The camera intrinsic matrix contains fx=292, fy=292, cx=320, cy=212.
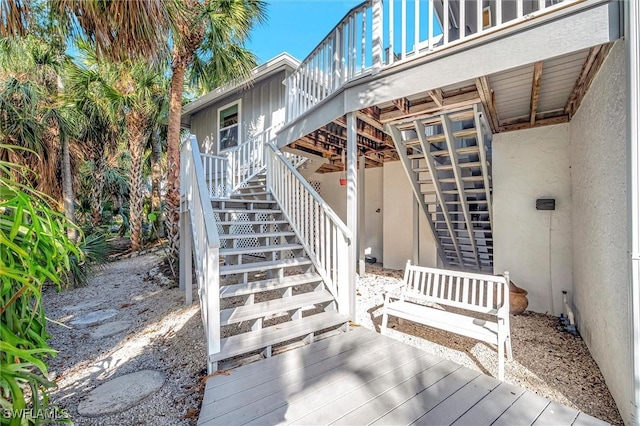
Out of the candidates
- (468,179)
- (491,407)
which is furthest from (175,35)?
(491,407)

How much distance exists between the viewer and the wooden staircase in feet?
13.5

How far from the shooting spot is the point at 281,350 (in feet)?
9.86

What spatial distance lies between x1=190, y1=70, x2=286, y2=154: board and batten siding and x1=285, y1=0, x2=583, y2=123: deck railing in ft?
9.32

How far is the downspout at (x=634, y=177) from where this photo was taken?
76.5 inches

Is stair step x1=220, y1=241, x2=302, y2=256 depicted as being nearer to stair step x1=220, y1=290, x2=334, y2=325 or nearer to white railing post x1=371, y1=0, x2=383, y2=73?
stair step x1=220, y1=290, x2=334, y2=325

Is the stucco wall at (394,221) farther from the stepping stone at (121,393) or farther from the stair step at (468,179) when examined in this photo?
the stepping stone at (121,393)

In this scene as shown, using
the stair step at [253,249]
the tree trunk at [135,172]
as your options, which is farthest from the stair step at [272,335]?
the tree trunk at [135,172]

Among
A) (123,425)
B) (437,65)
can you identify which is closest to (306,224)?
(437,65)

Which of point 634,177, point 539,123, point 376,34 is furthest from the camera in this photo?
point 539,123

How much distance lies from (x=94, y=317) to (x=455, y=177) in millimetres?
6019

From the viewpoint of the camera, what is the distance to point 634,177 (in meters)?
1.99

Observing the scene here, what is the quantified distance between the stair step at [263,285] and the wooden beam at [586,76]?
11.7 feet

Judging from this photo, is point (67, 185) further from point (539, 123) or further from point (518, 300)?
point (539, 123)

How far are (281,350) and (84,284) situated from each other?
5509mm
